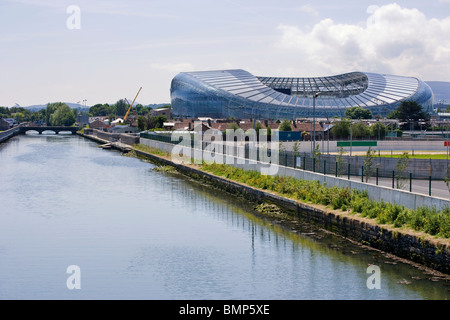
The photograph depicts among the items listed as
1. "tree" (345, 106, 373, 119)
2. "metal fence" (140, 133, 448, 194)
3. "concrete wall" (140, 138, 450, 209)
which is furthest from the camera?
"tree" (345, 106, 373, 119)

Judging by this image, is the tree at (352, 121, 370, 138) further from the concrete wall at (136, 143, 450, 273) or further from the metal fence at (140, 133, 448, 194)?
the concrete wall at (136, 143, 450, 273)

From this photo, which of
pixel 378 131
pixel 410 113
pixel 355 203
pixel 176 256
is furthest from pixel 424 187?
pixel 410 113

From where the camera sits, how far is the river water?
61.0 ft

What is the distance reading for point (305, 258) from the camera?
878 inches

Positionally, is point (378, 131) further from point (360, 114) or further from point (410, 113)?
point (360, 114)

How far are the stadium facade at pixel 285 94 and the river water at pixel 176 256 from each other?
99463mm

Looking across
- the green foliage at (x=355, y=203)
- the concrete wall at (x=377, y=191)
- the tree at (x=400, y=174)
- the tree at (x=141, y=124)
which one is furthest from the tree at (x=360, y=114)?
the tree at (x=400, y=174)

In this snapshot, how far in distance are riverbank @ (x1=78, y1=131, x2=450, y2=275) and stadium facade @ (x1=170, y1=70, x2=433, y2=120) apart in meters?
100

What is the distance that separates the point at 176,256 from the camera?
22.8 metres

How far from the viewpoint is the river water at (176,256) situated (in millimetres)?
18594

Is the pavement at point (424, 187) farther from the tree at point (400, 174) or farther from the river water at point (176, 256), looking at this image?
the river water at point (176, 256)

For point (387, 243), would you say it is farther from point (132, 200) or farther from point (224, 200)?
point (132, 200)

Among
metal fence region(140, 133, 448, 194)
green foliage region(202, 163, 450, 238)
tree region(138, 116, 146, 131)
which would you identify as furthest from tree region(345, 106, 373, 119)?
green foliage region(202, 163, 450, 238)
